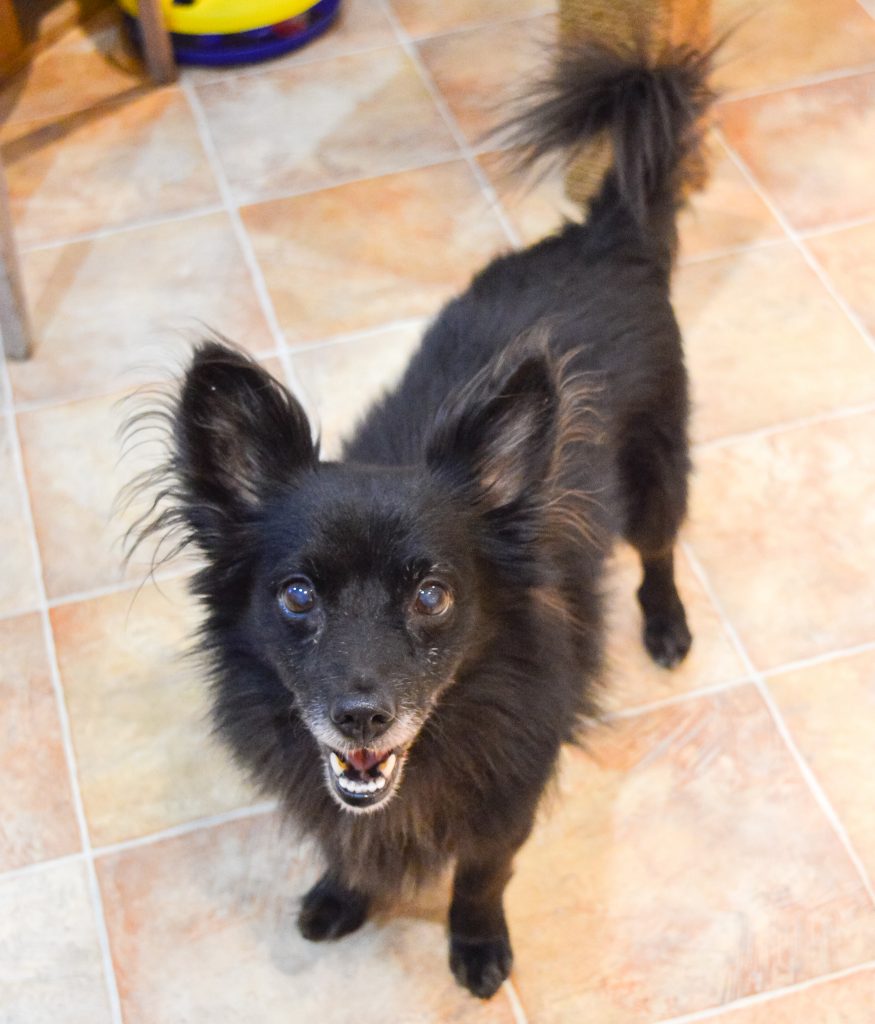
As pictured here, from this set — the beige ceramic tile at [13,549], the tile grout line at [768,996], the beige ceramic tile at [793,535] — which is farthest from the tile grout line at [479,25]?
the tile grout line at [768,996]

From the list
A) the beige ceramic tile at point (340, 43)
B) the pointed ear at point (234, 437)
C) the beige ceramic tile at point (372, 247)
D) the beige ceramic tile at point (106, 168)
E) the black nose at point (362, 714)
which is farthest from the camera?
the beige ceramic tile at point (340, 43)

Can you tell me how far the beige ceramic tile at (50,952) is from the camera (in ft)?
6.93

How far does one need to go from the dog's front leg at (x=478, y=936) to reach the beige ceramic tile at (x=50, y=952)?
0.62 metres

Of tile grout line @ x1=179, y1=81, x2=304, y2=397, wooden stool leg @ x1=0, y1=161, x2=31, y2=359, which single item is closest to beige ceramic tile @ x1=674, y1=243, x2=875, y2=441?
tile grout line @ x1=179, y1=81, x2=304, y2=397

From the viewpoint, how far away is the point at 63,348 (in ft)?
10.1

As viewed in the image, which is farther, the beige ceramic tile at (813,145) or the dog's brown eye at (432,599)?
the beige ceramic tile at (813,145)

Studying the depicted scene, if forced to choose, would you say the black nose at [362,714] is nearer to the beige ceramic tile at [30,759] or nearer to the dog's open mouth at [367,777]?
the dog's open mouth at [367,777]

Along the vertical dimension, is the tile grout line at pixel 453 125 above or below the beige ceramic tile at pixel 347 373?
above

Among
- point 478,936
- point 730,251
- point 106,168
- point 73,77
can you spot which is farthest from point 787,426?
point 73,77

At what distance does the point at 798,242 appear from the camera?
128 inches

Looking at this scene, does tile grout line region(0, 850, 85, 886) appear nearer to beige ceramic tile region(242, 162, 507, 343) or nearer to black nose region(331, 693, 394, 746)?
black nose region(331, 693, 394, 746)

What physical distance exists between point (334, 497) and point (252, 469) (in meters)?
0.17

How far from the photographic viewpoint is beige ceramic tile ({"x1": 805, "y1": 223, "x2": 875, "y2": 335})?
123 inches

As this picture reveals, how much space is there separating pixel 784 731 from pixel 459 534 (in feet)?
3.38
